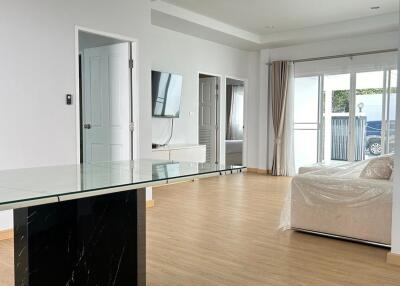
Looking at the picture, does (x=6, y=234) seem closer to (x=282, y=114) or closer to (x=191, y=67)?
(x=191, y=67)

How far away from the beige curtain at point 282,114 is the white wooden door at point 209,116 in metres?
1.22

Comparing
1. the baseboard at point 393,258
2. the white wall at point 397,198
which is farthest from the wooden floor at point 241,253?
the white wall at point 397,198

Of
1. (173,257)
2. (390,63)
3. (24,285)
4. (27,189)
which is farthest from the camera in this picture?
(390,63)

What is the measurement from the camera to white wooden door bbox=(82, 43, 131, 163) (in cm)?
483

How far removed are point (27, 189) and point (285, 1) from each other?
15.9 ft

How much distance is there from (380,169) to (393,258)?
2.82 feet

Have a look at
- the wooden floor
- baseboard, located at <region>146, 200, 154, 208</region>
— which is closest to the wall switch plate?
the wooden floor

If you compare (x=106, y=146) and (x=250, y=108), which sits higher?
(x=250, y=108)

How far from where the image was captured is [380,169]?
3.52 meters

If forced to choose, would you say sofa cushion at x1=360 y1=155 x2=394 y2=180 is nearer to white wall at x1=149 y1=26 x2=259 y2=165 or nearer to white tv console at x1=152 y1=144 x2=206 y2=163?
white tv console at x1=152 y1=144 x2=206 y2=163

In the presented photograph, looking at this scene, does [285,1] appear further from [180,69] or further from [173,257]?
[173,257]

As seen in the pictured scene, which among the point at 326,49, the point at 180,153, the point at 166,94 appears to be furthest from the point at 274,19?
the point at 180,153

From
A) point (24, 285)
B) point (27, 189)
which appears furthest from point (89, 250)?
point (27, 189)

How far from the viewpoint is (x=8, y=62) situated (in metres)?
3.53
